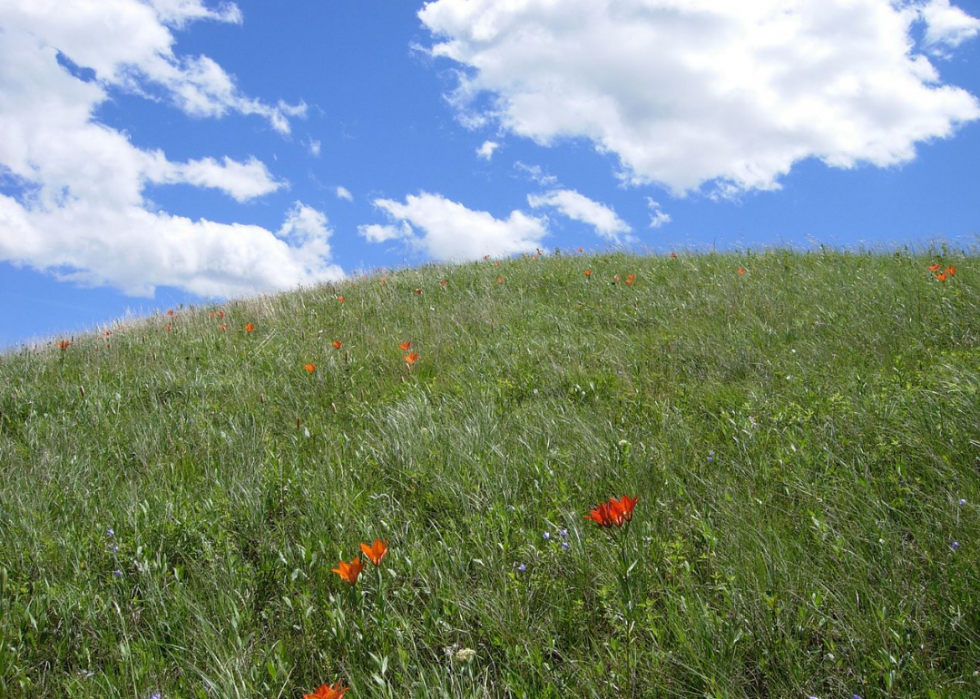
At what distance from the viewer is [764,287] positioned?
6.86 meters

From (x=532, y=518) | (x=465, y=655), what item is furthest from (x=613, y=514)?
(x=532, y=518)

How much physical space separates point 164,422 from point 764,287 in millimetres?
5937

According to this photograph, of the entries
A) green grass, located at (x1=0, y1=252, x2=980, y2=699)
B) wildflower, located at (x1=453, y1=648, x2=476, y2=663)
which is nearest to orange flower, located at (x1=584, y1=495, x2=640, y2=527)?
green grass, located at (x1=0, y1=252, x2=980, y2=699)

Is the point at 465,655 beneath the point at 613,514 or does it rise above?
beneath

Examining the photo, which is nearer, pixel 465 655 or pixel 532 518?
pixel 465 655

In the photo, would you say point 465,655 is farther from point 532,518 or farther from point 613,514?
point 532,518

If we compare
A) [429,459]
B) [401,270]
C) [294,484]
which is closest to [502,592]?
[429,459]

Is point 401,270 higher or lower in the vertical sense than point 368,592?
higher

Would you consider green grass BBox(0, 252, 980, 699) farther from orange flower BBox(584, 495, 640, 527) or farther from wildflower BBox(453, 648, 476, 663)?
orange flower BBox(584, 495, 640, 527)

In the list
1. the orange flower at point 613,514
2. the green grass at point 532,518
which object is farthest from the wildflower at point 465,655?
the orange flower at point 613,514

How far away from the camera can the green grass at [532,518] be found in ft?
7.64

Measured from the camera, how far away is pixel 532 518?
319 centimetres

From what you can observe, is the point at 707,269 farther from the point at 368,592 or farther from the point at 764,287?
the point at 368,592

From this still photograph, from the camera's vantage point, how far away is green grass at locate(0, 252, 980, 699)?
2.33m
